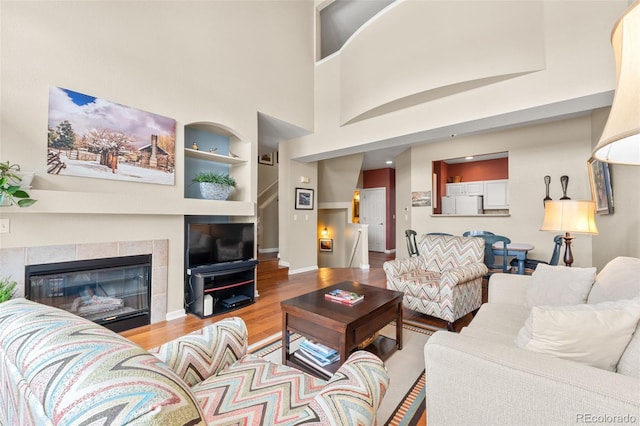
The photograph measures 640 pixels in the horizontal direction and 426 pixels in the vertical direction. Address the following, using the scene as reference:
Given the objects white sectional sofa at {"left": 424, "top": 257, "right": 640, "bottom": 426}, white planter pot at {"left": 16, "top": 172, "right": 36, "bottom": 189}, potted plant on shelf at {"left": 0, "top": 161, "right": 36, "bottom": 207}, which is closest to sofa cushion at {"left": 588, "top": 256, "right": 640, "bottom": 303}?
white sectional sofa at {"left": 424, "top": 257, "right": 640, "bottom": 426}

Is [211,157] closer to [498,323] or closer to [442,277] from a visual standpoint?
[442,277]

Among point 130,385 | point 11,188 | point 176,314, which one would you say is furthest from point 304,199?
point 130,385

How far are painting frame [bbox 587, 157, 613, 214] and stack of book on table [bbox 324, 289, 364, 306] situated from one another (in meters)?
2.61

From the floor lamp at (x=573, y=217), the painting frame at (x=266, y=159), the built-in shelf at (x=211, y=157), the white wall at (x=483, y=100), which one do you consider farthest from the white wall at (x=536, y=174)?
the painting frame at (x=266, y=159)

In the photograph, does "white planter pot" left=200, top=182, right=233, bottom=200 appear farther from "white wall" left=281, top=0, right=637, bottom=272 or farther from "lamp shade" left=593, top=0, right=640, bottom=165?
"lamp shade" left=593, top=0, right=640, bottom=165

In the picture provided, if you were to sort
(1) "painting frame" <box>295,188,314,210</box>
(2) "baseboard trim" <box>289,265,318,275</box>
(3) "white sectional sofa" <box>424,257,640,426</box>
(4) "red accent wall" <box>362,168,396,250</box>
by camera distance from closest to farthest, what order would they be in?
(3) "white sectional sofa" <box>424,257,640,426</box>, (2) "baseboard trim" <box>289,265,318,275</box>, (1) "painting frame" <box>295,188,314,210</box>, (4) "red accent wall" <box>362,168,396,250</box>

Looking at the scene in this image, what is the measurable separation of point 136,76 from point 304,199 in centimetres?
325

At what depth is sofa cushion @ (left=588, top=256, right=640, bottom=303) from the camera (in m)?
1.27

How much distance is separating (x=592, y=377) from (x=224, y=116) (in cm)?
368

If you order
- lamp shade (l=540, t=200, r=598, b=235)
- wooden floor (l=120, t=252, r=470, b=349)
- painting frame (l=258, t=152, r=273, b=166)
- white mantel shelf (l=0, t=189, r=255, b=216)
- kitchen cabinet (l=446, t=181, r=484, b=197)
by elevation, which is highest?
painting frame (l=258, t=152, r=273, b=166)

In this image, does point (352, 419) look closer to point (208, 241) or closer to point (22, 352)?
point (22, 352)

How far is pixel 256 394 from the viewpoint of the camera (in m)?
1.04

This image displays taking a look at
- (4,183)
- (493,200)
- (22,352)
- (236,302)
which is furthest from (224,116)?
(493,200)

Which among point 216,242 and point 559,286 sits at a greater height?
point 216,242
